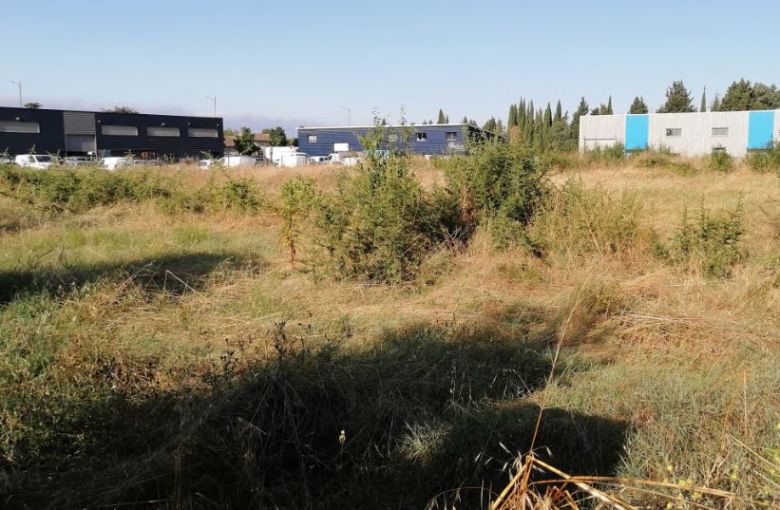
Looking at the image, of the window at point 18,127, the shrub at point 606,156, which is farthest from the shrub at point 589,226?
the window at point 18,127

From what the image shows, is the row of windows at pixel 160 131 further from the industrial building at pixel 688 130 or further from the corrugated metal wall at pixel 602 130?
the industrial building at pixel 688 130

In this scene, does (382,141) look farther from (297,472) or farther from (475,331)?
(297,472)

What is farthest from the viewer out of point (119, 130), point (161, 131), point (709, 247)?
point (161, 131)

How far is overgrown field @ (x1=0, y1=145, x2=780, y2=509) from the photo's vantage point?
3316 mm

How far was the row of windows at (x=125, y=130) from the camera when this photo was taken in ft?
150

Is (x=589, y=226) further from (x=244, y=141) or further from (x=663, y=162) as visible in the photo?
(x=244, y=141)

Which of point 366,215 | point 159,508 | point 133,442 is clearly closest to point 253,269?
point 366,215

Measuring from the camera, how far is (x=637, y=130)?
4350 cm

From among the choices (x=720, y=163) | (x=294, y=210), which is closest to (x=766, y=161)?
(x=720, y=163)

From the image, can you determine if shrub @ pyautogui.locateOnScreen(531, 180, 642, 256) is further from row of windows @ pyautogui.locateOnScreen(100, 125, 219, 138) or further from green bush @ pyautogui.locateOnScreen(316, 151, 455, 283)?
row of windows @ pyautogui.locateOnScreen(100, 125, 219, 138)

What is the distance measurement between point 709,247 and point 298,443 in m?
6.14

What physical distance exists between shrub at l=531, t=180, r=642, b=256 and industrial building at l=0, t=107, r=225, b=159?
37373 millimetres

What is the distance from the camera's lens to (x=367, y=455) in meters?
3.57

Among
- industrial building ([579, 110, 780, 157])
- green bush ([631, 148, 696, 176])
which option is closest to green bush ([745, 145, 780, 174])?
green bush ([631, 148, 696, 176])
